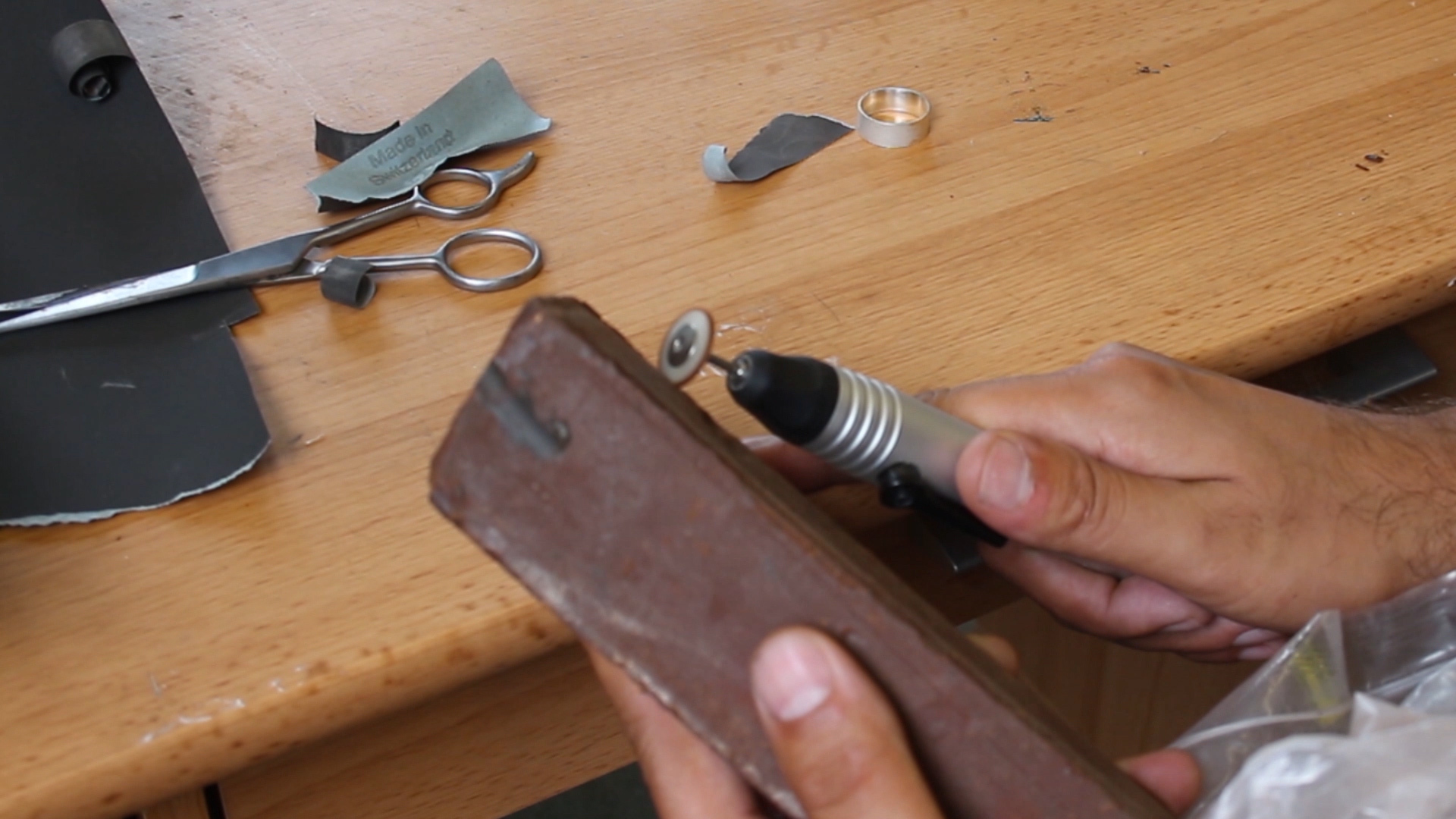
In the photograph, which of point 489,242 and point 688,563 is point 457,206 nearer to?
point 489,242

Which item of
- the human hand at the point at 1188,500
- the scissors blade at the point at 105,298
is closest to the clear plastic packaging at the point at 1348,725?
the human hand at the point at 1188,500

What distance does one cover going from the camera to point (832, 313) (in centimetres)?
55

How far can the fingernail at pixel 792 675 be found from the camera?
1.07 ft

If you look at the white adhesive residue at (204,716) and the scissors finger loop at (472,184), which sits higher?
the scissors finger loop at (472,184)

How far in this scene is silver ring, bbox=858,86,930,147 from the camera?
64cm

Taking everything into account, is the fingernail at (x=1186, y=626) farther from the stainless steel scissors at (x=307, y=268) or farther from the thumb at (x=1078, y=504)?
the stainless steel scissors at (x=307, y=268)

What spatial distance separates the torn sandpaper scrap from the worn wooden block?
285 millimetres

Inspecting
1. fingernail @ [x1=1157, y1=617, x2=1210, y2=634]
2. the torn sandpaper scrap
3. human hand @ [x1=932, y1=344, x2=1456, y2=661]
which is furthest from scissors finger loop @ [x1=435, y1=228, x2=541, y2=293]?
fingernail @ [x1=1157, y1=617, x2=1210, y2=634]

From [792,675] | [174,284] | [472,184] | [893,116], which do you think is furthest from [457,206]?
[792,675]

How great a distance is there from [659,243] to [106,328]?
25cm

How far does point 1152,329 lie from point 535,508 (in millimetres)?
330

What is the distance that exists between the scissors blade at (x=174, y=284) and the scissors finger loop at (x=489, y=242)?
6 cm

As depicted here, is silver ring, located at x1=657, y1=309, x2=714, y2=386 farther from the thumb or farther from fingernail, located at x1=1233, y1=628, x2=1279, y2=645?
fingernail, located at x1=1233, y1=628, x2=1279, y2=645

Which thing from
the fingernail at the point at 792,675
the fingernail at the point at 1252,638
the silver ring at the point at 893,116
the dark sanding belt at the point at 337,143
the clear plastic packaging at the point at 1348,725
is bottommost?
the fingernail at the point at 1252,638
